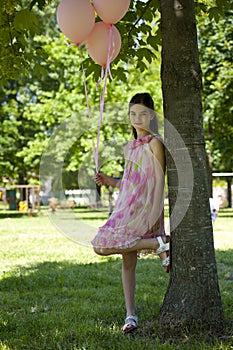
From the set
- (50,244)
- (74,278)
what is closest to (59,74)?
(50,244)

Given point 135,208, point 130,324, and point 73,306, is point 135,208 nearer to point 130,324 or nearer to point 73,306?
point 130,324

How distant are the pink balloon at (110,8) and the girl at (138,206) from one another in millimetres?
562

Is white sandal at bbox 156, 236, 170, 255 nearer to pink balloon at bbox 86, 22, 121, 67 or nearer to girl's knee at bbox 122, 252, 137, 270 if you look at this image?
girl's knee at bbox 122, 252, 137, 270

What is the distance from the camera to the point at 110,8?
346 centimetres

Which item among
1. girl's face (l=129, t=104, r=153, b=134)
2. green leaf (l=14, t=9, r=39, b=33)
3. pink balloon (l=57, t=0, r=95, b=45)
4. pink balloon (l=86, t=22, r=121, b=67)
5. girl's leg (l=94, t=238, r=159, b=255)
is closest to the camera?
girl's leg (l=94, t=238, r=159, b=255)

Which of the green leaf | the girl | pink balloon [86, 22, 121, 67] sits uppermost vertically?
the green leaf

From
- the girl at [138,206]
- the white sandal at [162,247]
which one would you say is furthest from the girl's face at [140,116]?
the white sandal at [162,247]

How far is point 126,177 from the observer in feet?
11.6

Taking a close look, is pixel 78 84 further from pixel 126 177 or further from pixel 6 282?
pixel 126 177

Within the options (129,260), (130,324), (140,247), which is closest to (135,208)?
(140,247)

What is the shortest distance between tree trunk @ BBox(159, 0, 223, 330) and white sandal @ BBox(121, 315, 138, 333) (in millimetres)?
192

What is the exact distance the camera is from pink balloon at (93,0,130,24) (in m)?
3.44

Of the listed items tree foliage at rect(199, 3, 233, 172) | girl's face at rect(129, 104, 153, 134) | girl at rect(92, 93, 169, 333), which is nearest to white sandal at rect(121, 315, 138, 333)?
girl at rect(92, 93, 169, 333)

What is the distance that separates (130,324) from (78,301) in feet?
3.63
